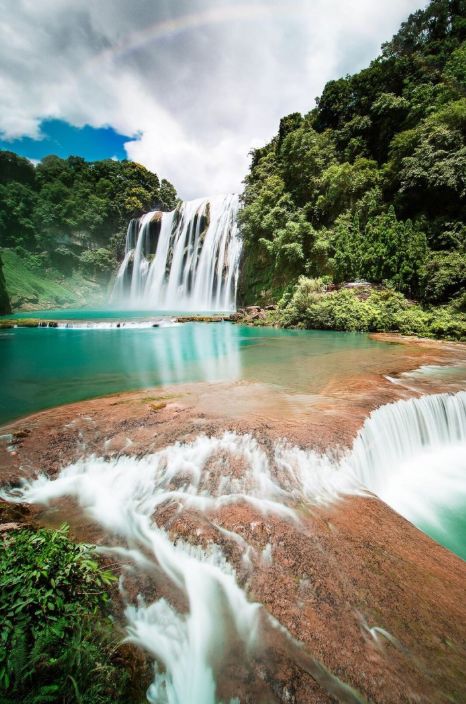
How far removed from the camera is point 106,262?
50.0 metres

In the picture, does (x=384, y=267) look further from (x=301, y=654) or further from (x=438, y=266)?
(x=301, y=654)

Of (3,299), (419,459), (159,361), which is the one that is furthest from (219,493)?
(3,299)

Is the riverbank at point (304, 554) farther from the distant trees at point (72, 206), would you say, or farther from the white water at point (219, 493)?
the distant trees at point (72, 206)

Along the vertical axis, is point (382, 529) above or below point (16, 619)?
below

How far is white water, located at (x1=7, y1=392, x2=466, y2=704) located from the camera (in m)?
2.09

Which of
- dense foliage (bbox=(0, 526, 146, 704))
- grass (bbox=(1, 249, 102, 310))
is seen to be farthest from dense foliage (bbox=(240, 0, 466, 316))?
grass (bbox=(1, 249, 102, 310))

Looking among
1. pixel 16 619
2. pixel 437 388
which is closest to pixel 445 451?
pixel 437 388

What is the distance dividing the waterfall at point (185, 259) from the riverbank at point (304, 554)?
23981mm

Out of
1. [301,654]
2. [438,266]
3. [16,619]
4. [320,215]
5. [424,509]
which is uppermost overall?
[320,215]

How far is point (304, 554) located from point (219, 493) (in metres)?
1.06

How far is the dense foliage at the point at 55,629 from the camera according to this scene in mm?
Answer: 1341

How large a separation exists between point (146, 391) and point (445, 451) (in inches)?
217

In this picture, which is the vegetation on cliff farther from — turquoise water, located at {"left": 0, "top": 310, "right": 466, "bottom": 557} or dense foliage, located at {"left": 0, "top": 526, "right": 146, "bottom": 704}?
dense foliage, located at {"left": 0, "top": 526, "right": 146, "bottom": 704}

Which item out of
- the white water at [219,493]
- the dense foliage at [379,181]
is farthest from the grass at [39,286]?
the white water at [219,493]
